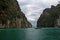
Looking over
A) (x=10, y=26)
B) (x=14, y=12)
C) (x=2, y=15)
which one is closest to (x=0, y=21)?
(x=2, y=15)

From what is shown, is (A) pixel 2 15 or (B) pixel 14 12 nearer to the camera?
(A) pixel 2 15

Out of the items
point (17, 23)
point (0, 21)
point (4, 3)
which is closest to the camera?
point (0, 21)

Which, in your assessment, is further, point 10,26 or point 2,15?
point 10,26

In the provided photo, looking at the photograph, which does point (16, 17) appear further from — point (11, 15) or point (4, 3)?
point (4, 3)

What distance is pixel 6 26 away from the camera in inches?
5886

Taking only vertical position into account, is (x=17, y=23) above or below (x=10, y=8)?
below

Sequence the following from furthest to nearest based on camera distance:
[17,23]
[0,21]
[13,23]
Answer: [17,23] < [13,23] < [0,21]

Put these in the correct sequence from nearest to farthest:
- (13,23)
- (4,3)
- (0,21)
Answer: (0,21)
(4,3)
(13,23)

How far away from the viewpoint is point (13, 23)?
533 ft

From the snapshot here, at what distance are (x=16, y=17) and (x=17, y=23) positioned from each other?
6.35 metres

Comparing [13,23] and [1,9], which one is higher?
[1,9]

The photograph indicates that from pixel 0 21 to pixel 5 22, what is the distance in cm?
690

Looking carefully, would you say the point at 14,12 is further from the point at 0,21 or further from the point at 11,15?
the point at 0,21

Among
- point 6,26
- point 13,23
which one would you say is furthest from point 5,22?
point 13,23
